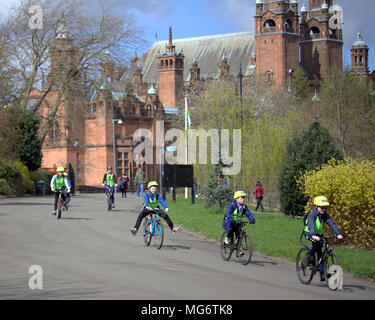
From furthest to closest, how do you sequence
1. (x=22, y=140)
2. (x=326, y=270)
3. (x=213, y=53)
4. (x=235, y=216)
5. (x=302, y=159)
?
Answer: (x=213, y=53), (x=22, y=140), (x=302, y=159), (x=235, y=216), (x=326, y=270)

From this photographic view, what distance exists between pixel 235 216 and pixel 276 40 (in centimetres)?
9729

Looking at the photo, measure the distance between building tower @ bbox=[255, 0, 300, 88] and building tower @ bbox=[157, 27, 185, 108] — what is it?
13.3 meters

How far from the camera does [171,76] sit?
10319 centimetres

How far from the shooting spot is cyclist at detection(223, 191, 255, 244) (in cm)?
1633

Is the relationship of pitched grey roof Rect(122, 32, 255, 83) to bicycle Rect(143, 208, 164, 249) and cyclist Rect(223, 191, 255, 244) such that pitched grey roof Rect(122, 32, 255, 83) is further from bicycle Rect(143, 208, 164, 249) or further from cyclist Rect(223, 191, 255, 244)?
cyclist Rect(223, 191, 255, 244)

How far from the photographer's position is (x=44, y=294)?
11328 millimetres

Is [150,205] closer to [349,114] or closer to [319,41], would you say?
[349,114]

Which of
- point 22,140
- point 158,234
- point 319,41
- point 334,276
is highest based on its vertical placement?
point 319,41

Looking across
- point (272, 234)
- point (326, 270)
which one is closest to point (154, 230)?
point (272, 234)

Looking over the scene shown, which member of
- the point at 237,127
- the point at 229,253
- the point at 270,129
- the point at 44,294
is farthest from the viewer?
the point at 237,127

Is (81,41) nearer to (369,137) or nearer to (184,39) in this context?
(369,137)

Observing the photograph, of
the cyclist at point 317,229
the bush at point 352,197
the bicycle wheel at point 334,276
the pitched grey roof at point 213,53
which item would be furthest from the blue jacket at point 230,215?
the pitched grey roof at point 213,53

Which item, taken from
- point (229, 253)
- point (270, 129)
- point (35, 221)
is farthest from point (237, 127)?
point (229, 253)
